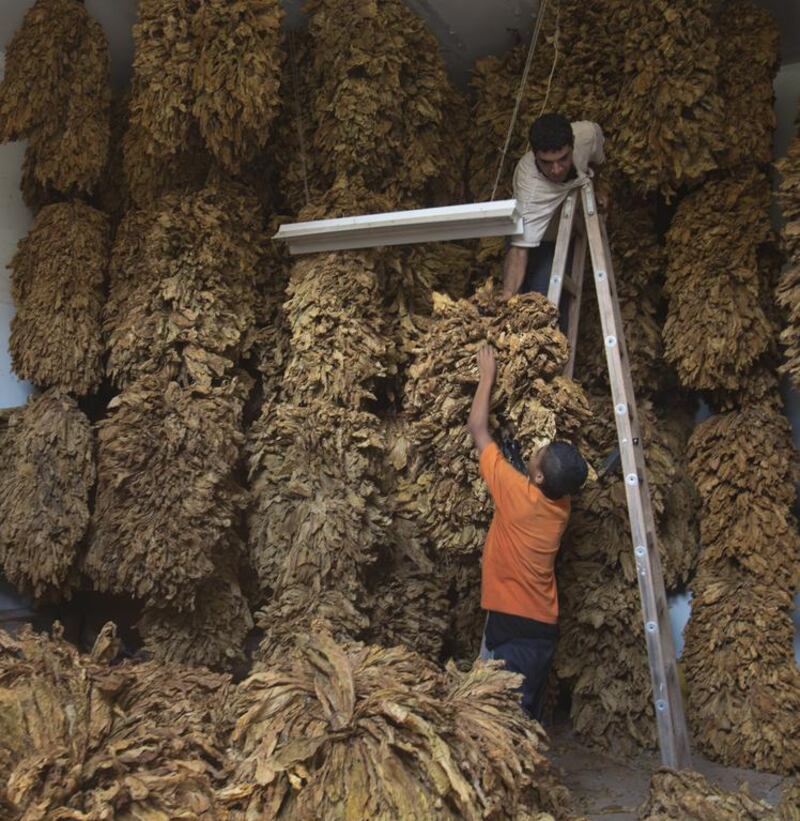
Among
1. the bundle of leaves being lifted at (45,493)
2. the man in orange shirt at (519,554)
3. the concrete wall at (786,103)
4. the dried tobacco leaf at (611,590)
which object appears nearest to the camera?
the man in orange shirt at (519,554)

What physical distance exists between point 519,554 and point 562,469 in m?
0.35

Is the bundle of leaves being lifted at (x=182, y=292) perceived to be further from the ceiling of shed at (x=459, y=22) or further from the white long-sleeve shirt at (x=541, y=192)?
the white long-sleeve shirt at (x=541, y=192)

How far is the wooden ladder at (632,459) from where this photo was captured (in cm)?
321

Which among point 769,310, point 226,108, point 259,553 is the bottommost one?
point 259,553

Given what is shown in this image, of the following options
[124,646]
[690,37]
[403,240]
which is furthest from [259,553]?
[690,37]

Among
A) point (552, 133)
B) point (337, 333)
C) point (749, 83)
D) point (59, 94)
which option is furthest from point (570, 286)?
point (59, 94)

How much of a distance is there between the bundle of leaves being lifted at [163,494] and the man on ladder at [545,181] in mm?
1203

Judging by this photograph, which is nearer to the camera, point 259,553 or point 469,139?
point 259,553

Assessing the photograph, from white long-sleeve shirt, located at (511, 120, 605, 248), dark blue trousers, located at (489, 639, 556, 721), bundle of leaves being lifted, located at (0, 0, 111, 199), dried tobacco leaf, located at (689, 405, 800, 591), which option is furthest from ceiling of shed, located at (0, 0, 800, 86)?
dark blue trousers, located at (489, 639, 556, 721)

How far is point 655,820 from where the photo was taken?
8.00 feet

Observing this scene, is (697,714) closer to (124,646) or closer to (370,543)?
(370,543)

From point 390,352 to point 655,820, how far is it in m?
1.88

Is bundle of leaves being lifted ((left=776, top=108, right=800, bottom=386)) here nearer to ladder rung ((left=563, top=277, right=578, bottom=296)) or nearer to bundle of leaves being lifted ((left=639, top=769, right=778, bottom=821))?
ladder rung ((left=563, top=277, right=578, bottom=296))

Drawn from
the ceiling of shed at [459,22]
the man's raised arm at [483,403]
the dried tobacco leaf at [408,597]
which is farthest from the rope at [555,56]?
the dried tobacco leaf at [408,597]
